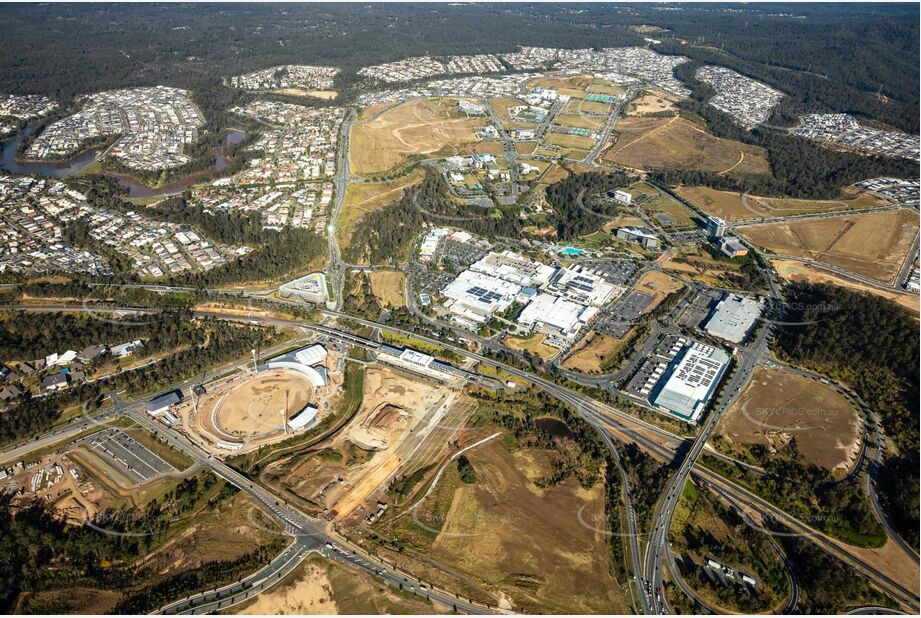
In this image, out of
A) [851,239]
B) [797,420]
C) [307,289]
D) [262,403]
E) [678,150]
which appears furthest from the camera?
[678,150]

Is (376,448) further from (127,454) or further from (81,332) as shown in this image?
(81,332)

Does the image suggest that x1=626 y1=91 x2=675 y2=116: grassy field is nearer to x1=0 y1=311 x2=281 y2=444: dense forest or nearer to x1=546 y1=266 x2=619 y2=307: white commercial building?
x1=546 y1=266 x2=619 y2=307: white commercial building

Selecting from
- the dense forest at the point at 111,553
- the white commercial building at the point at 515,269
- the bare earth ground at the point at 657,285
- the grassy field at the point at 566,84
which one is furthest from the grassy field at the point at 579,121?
the dense forest at the point at 111,553

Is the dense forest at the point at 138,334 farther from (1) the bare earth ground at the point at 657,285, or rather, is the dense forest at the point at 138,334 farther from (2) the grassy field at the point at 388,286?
(1) the bare earth ground at the point at 657,285

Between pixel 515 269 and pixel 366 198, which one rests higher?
pixel 515 269

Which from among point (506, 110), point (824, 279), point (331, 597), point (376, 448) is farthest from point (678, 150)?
point (331, 597)

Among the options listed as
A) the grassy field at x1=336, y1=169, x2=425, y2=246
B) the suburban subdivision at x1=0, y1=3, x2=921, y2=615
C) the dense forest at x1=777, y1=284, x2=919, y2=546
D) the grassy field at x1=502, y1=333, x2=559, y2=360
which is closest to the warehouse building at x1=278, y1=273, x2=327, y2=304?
the suburban subdivision at x1=0, y1=3, x2=921, y2=615
